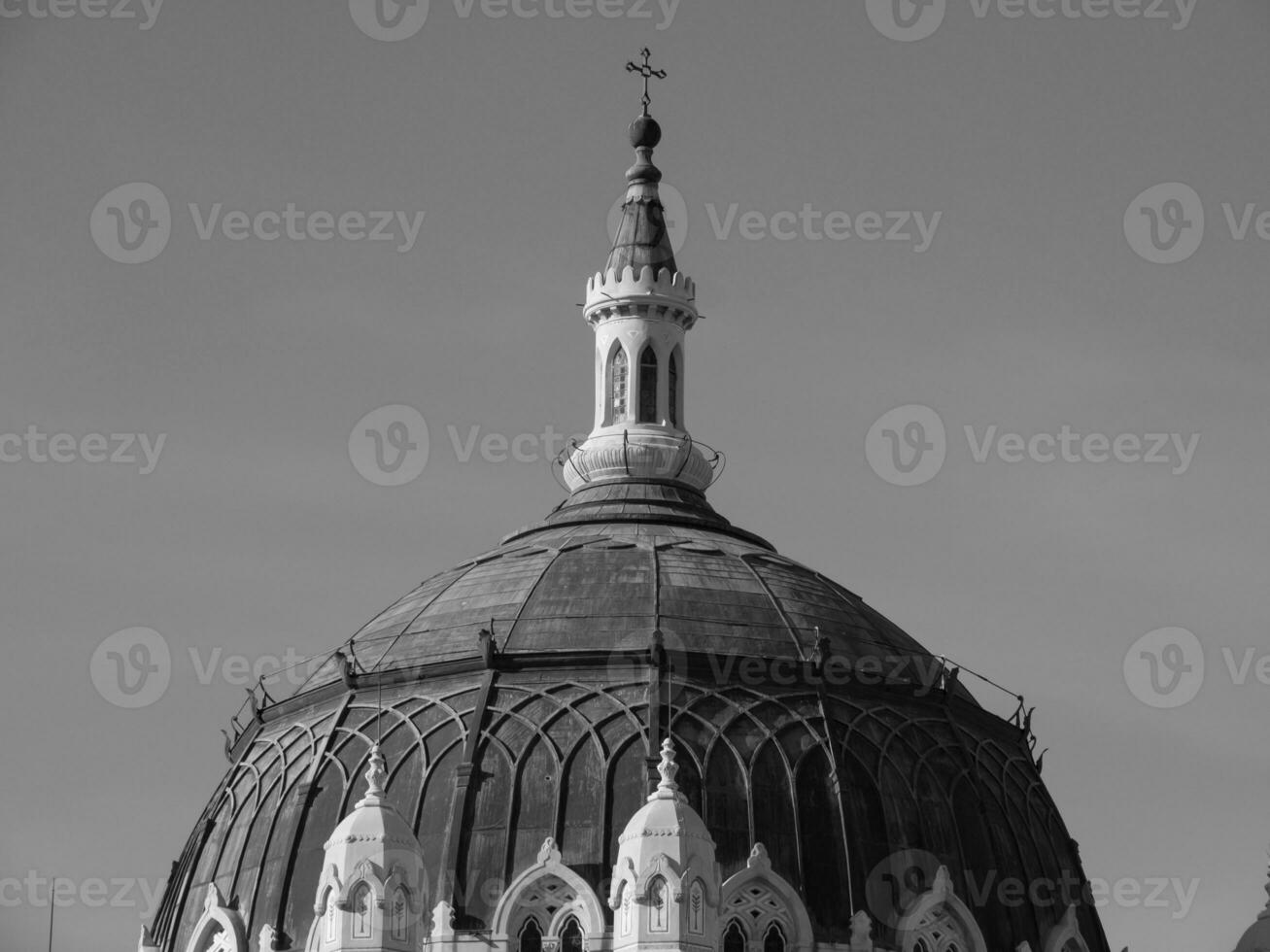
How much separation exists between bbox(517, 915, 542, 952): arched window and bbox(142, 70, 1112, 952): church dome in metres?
0.07

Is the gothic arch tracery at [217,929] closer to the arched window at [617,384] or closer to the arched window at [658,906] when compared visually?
the arched window at [658,906]

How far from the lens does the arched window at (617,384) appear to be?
11700 cm

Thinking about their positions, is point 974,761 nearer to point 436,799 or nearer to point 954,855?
point 954,855

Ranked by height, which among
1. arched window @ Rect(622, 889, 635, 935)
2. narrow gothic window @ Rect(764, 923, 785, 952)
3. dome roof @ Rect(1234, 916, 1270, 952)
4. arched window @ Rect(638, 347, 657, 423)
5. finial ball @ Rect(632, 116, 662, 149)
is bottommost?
arched window @ Rect(622, 889, 635, 935)

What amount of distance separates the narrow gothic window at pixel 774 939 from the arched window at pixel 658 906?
602cm

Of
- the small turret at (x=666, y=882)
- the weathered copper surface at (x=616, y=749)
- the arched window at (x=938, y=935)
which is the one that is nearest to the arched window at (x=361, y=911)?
the weathered copper surface at (x=616, y=749)

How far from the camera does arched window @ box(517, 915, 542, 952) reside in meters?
98.2

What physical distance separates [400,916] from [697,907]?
7608 millimetres

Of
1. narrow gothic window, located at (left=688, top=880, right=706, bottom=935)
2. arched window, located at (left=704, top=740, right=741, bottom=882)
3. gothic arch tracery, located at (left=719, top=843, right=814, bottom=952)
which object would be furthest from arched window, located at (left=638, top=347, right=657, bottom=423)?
narrow gothic window, located at (left=688, top=880, right=706, bottom=935)

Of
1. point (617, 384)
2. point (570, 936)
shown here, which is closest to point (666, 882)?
point (570, 936)

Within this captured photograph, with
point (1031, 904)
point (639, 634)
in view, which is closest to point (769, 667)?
point (639, 634)

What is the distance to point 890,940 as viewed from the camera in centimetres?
10075

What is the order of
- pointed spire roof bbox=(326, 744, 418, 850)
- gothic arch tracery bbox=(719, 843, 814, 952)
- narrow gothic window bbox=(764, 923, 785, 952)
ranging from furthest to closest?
narrow gothic window bbox=(764, 923, 785, 952), gothic arch tracery bbox=(719, 843, 814, 952), pointed spire roof bbox=(326, 744, 418, 850)

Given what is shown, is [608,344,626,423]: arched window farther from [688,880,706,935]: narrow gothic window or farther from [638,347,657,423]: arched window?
[688,880,706,935]: narrow gothic window
